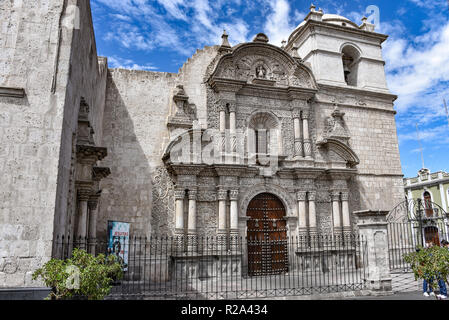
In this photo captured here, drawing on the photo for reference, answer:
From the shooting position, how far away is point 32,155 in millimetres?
6191

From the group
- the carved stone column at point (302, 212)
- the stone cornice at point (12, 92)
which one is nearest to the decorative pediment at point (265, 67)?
the carved stone column at point (302, 212)

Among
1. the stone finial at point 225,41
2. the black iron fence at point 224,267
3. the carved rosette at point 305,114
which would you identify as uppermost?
the stone finial at point 225,41

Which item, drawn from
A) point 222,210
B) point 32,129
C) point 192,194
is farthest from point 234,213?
point 32,129

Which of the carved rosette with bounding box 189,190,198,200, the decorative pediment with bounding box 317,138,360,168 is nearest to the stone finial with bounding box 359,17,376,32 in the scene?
the decorative pediment with bounding box 317,138,360,168

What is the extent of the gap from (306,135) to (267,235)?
4075 millimetres

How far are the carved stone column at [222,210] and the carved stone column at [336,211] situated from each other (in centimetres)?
425

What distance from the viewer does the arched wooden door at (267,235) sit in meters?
11.5

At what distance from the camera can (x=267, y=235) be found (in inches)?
468

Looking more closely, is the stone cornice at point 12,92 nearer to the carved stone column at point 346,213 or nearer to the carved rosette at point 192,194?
the carved rosette at point 192,194

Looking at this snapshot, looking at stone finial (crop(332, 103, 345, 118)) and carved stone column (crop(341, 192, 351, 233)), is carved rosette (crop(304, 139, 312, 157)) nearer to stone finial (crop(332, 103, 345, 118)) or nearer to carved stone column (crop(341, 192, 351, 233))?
stone finial (crop(332, 103, 345, 118))

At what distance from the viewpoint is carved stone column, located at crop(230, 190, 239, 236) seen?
1117cm

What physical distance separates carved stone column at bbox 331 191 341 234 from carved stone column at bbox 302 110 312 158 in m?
1.77

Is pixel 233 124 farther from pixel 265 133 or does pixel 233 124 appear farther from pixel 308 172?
A: pixel 308 172
